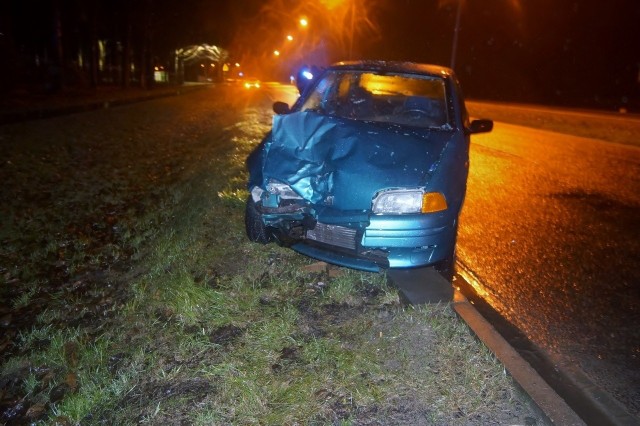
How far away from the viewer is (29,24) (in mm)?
30203

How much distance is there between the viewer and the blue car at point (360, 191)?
3492 mm

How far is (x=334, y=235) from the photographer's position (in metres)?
3.59

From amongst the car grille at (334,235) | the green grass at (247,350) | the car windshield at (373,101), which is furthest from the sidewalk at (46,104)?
the car grille at (334,235)

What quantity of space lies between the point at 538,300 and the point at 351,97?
2955 millimetres

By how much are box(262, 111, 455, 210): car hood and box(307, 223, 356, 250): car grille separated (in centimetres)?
18

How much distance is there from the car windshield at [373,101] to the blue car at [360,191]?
40 centimetres

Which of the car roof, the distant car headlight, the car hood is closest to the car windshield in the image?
the car roof

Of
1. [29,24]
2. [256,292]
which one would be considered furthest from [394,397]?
[29,24]

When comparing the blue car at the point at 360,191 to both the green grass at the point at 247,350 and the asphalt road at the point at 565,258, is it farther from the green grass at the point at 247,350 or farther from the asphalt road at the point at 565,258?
the asphalt road at the point at 565,258

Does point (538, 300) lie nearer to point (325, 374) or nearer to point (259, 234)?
point (325, 374)

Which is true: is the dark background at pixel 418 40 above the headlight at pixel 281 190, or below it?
above

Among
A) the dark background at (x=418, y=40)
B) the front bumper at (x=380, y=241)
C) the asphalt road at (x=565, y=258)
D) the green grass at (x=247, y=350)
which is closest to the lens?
the green grass at (x=247, y=350)

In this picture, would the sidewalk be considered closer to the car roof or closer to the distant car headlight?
the car roof

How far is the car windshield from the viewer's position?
484 cm
